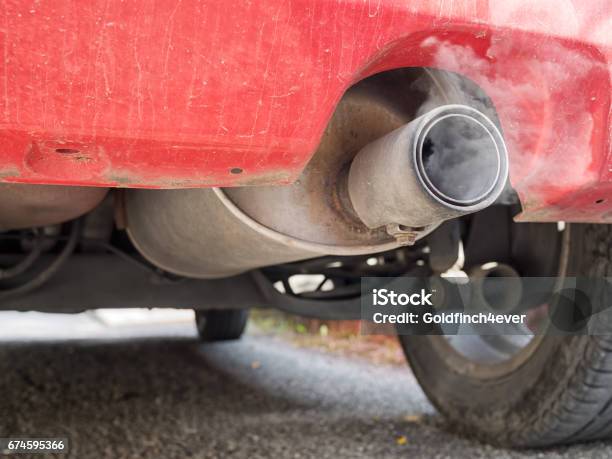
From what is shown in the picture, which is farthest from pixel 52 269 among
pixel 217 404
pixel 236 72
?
pixel 236 72

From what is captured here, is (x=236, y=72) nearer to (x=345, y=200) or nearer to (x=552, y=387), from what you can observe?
(x=345, y=200)

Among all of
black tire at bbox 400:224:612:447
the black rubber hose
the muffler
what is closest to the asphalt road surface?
black tire at bbox 400:224:612:447

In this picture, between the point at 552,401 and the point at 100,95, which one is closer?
the point at 100,95

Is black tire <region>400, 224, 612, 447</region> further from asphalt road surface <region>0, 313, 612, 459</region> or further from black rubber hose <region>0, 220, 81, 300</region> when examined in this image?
black rubber hose <region>0, 220, 81, 300</region>

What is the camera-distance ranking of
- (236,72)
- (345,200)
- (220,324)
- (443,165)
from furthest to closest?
(220,324), (345,200), (443,165), (236,72)

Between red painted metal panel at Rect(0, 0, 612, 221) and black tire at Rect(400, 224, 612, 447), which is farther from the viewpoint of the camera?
black tire at Rect(400, 224, 612, 447)

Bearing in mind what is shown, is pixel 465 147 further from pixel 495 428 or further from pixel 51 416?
pixel 51 416

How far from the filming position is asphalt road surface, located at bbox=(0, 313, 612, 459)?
1791 mm

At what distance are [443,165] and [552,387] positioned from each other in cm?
94

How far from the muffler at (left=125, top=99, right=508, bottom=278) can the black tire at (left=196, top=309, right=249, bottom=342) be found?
228 centimetres

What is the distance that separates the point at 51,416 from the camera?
207cm

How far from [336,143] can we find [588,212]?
480 millimetres

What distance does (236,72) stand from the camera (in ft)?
2.79

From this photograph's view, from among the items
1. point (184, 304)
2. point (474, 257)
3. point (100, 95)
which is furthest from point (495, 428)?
point (100, 95)
